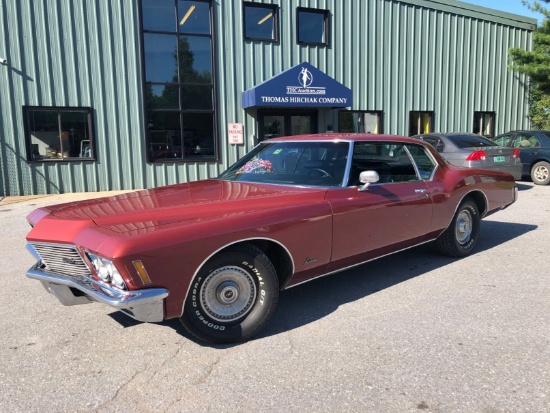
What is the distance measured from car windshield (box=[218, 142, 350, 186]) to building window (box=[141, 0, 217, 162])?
818 cm

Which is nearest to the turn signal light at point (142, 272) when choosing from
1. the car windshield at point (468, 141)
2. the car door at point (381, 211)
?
the car door at point (381, 211)

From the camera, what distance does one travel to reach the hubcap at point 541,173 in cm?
1172

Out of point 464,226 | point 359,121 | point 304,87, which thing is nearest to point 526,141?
point 359,121

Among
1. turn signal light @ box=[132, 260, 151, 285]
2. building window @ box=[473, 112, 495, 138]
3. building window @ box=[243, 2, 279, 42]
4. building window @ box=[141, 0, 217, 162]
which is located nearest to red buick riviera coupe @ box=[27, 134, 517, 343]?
turn signal light @ box=[132, 260, 151, 285]

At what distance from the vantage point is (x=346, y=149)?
13.1ft

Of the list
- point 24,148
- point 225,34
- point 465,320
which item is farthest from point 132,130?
point 465,320

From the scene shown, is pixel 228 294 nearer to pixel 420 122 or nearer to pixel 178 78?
pixel 178 78

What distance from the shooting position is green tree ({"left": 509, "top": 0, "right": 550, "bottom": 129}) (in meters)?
16.6

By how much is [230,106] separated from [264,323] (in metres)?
10.3

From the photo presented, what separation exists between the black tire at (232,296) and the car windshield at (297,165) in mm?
1035

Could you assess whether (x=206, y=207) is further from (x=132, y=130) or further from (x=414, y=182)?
(x=132, y=130)

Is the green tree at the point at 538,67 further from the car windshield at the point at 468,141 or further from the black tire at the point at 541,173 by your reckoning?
the car windshield at the point at 468,141

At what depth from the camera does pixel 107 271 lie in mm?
2652

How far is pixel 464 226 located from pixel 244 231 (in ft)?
11.0
